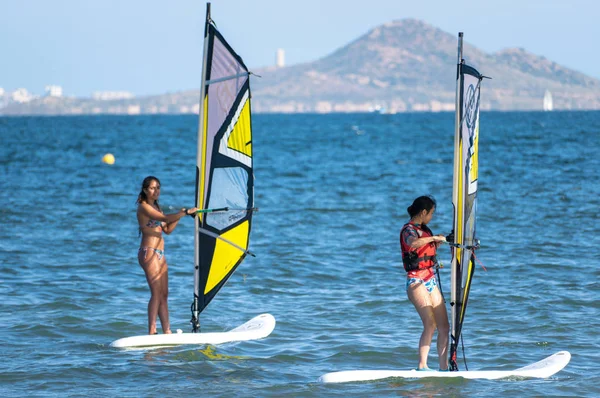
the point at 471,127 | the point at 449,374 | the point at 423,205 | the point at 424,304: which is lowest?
the point at 449,374

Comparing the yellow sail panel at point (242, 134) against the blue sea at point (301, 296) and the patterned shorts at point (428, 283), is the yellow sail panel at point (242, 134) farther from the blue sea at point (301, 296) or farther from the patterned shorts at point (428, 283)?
the patterned shorts at point (428, 283)

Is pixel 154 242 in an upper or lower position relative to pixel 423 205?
lower

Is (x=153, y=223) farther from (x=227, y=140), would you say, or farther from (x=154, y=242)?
(x=227, y=140)

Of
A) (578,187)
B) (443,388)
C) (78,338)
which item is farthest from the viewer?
(578,187)

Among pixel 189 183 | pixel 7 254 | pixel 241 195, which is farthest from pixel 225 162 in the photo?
pixel 189 183

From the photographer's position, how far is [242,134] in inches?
329

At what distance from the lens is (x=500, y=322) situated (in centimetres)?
965

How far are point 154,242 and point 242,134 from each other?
50.1 inches

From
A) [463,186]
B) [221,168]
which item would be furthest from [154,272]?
[463,186]

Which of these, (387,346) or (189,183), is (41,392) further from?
(189,183)

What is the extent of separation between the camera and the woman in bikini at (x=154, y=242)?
7.82 meters

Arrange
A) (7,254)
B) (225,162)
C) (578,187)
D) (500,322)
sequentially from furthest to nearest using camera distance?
1. (578,187)
2. (7,254)
3. (500,322)
4. (225,162)

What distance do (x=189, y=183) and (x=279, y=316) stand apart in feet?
68.0

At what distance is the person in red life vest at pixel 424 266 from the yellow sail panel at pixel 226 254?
209 centimetres
